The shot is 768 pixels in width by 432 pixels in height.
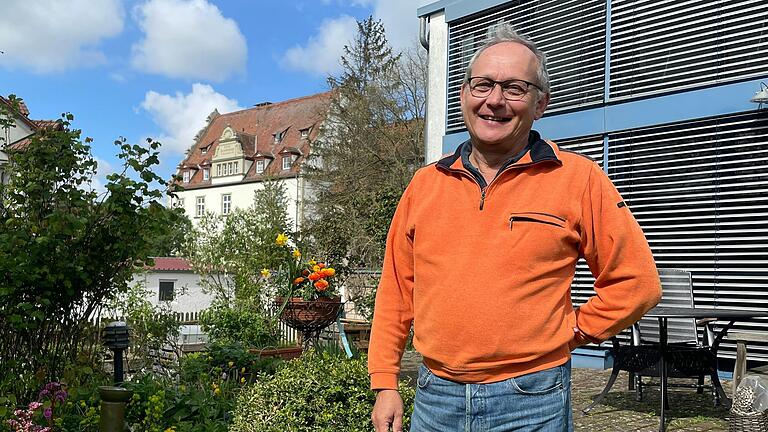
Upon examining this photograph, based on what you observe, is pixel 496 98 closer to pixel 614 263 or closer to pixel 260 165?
pixel 614 263

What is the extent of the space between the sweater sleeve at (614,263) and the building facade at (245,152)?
39261mm

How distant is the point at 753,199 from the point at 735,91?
45.6 inches

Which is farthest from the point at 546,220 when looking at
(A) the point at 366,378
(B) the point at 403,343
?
(A) the point at 366,378

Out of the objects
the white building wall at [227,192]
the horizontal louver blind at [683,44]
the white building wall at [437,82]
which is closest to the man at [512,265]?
the horizontal louver blind at [683,44]

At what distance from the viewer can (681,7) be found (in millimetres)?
8875

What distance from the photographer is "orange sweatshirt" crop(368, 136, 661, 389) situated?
6.18ft

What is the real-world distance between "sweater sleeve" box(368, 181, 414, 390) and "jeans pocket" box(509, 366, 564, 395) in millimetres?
421

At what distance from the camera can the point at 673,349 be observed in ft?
19.8

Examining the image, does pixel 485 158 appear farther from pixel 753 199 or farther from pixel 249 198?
pixel 249 198

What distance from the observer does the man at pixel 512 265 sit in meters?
1.88

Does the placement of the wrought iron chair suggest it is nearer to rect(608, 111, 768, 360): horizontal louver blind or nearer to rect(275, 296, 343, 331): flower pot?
rect(608, 111, 768, 360): horizontal louver blind

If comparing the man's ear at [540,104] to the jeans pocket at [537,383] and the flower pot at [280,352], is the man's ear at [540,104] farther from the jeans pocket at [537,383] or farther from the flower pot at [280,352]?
the flower pot at [280,352]

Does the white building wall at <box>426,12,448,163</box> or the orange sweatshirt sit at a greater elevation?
the white building wall at <box>426,12,448,163</box>

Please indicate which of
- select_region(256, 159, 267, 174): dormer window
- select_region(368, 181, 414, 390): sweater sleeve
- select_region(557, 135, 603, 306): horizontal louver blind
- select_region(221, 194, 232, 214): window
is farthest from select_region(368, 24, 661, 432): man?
select_region(221, 194, 232, 214): window
